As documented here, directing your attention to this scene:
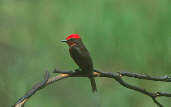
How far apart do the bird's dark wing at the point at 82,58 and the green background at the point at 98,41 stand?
258 mm

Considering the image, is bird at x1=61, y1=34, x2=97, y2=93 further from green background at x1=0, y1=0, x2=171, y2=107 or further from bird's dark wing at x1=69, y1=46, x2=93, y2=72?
green background at x1=0, y1=0, x2=171, y2=107

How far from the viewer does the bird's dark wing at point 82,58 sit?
1186 millimetres

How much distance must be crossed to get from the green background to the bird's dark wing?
10.2 inches

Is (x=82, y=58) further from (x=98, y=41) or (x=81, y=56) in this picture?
(x=98, y=41)

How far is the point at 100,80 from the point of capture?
2270mm

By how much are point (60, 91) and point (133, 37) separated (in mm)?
1122

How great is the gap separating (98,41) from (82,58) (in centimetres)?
113

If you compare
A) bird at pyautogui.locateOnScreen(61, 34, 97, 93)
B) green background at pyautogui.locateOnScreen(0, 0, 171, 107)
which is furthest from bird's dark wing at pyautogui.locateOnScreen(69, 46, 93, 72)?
green background at pyautogui.locateOnScreen(0, 0, 171, 107)

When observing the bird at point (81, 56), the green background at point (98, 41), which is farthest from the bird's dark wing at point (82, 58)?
the green background at point (98, 41)

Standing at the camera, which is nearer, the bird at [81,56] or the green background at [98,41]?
the bird at [81,56]

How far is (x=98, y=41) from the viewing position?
2428 mm

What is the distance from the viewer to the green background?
1959 millimetres

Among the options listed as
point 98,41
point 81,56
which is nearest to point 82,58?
point 81,56

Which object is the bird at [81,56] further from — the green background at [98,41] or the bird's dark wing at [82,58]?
the green background at [98,41]
